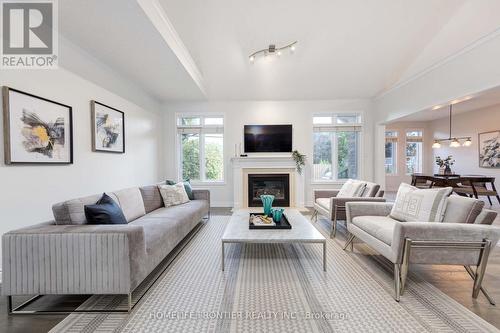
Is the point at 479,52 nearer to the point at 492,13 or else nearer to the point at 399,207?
the point at 492,13

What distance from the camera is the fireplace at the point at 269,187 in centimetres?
591

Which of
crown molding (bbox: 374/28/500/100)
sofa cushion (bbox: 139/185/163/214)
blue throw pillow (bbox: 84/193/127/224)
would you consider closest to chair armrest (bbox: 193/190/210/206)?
sofa cushion (bbox: 139/185/163/214)

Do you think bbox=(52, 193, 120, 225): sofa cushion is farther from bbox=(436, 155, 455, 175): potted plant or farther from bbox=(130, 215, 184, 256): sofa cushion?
bbox=(436, 155, 455, 175): potted plant

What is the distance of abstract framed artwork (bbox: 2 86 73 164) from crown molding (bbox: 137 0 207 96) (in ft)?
5.12

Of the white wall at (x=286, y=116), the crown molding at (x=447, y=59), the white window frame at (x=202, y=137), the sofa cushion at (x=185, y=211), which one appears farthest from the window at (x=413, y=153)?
the sofa cushion at (x=185, y=211)

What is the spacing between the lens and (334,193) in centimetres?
445

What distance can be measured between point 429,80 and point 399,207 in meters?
2.88

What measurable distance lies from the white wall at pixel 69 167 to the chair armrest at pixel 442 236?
3715 millimetres

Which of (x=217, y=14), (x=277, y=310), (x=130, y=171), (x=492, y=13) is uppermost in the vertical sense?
(x=217, y=14)

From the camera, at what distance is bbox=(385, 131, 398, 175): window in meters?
8.39

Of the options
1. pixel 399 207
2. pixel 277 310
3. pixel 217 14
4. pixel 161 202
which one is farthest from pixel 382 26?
pixel 161 202

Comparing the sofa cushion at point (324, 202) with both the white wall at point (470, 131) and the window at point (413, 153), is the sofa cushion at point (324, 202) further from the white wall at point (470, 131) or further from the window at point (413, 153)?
the window at point (413, 153)

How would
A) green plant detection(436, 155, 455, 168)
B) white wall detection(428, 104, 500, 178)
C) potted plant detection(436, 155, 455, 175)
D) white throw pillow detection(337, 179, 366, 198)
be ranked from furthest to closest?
green plant detection(436, 155, 455, 168) < potted plant detection(436, 155, 455, 175) < white wall detection(428, 104, 500, 178) < white throw pillow detection(337, 179, 366, 198)

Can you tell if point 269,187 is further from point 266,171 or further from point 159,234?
point 159,234
